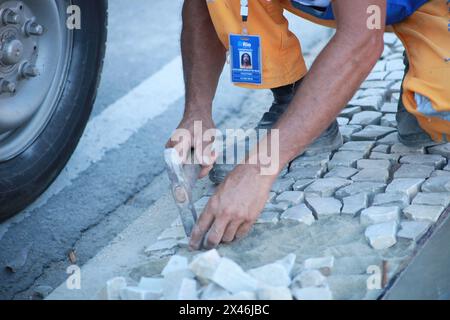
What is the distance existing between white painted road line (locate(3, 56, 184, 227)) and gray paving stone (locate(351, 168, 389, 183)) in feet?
3.79

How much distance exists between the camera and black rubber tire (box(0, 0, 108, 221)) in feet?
9.09

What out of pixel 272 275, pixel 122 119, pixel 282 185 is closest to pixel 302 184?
pixel 282 185

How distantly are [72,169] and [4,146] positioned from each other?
59 centimetres

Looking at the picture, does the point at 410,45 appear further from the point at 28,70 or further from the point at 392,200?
the point at 28,70

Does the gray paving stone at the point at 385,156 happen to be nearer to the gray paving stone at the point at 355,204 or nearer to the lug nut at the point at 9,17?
the gray paving stone at the point at 355,204


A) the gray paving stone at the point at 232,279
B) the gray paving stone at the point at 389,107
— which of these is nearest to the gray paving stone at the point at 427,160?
the gray paving stone at the point at 389,107

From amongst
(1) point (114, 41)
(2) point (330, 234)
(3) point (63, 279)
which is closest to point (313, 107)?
(2) point (330, 234)

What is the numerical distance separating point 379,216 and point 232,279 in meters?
0.62

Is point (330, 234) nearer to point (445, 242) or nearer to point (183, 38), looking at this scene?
point (445, 242)

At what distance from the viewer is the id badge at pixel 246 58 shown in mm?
2770

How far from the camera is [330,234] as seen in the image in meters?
2.48

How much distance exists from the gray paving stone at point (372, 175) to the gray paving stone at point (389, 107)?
589mm

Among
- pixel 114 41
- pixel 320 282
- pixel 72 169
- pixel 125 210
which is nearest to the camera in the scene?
pixel 320 282

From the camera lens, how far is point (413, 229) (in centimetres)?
242
